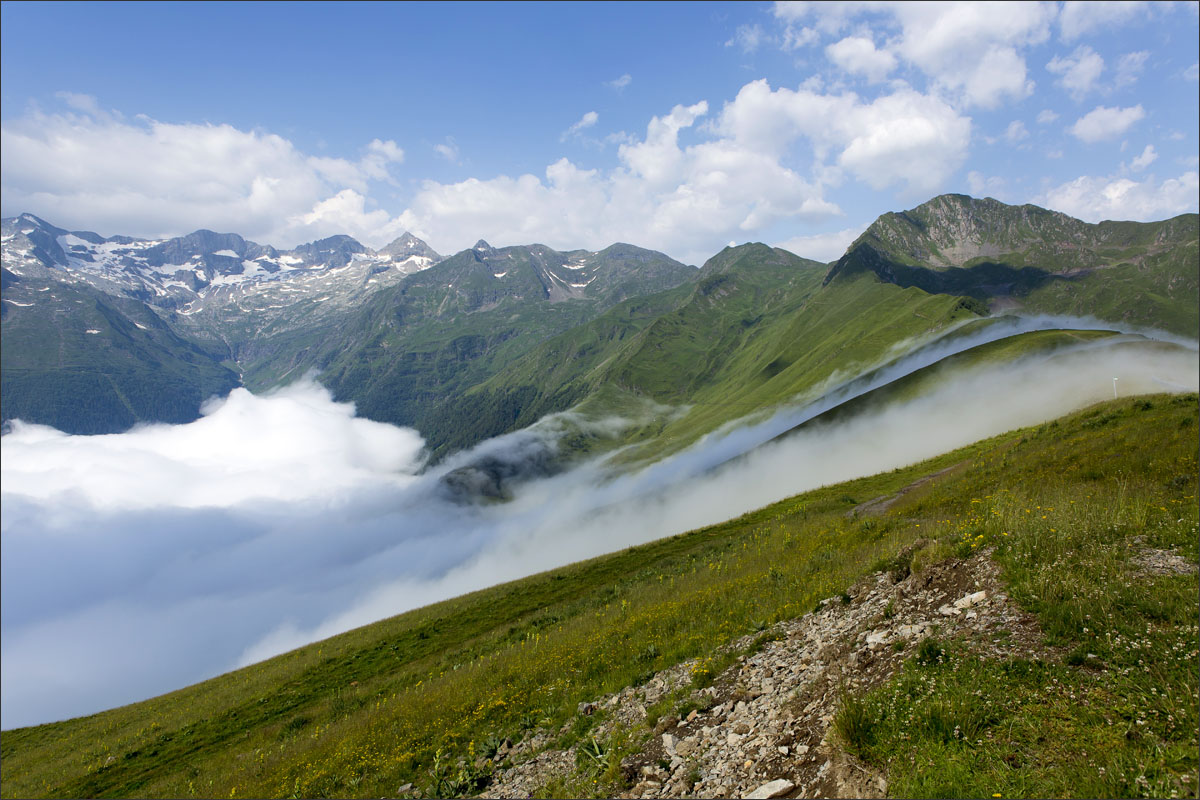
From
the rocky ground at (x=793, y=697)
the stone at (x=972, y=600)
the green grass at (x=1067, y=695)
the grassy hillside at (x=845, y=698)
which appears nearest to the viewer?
the green grass at (x=1067, y=695)

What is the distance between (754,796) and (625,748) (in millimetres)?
3808

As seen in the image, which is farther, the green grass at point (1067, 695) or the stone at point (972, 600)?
the stone at point (972, 600)

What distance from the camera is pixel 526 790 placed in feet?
38.0

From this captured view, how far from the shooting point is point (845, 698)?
8.18m

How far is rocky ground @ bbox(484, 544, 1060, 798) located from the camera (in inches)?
326

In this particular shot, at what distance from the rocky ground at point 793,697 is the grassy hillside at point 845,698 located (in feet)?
1.57

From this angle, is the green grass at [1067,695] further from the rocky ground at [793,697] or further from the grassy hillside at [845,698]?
the rocky ground at [793,697]

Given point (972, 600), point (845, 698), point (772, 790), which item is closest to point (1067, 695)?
point (845, 698)

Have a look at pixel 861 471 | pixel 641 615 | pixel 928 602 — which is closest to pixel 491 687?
pixel 641 615

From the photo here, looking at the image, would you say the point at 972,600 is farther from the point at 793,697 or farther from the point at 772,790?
the point at 772,790

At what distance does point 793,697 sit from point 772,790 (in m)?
2.63

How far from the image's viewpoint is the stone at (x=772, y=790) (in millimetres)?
7641

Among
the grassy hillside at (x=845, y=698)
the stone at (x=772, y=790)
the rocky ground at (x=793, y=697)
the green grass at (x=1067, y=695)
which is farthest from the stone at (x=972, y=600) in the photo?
the stone at (x=772, y=790)

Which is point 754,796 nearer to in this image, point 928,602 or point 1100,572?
point 928,602
